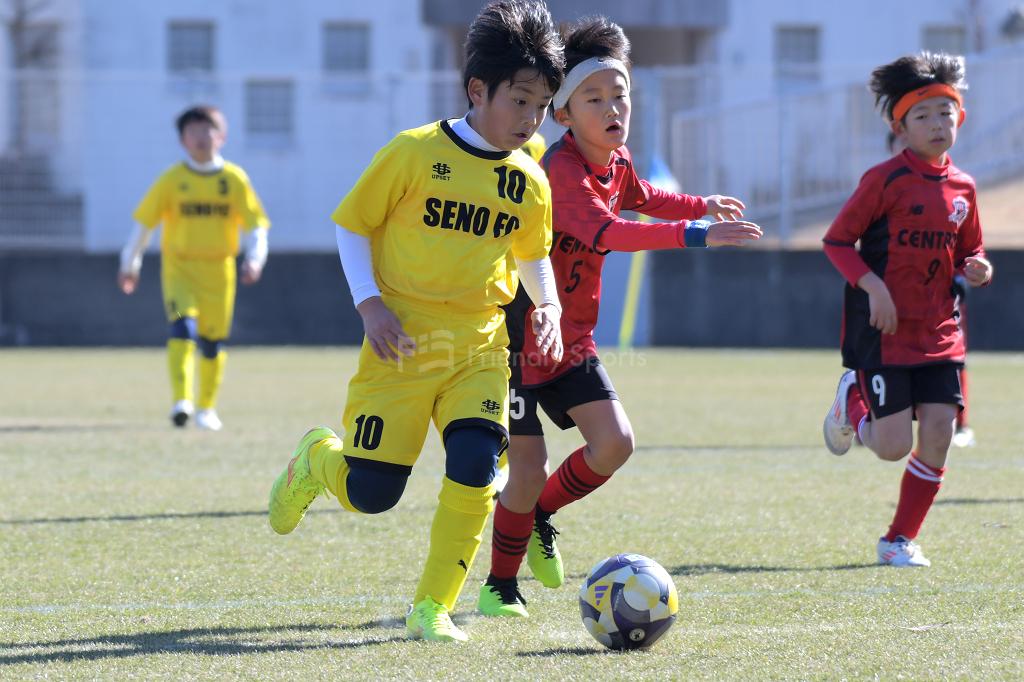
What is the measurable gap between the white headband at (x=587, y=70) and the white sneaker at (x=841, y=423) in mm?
1975

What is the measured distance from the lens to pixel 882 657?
4.21 meters

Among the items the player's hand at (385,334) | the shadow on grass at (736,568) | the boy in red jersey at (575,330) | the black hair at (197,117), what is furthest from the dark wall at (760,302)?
the player's hand at (385,334)

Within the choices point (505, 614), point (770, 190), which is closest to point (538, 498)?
point (505, 614)

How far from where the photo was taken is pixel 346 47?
32.1 metres

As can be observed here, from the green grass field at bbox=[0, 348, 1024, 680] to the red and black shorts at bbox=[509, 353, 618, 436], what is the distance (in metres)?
0.58

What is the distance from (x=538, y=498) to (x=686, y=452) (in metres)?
4.08

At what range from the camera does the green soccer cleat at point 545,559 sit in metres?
5.30

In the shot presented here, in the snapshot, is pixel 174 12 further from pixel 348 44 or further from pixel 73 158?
pixel 73 158

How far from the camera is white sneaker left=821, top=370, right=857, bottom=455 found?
6621 mm

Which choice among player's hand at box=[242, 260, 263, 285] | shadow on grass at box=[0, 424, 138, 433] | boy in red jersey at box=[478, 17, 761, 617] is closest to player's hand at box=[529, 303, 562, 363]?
boy in red jersey at box=[478, 17, 761, 617]

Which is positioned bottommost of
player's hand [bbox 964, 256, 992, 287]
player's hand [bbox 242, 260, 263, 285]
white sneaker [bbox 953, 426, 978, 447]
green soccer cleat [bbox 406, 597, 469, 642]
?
white sneaker [bbox 953, 426, 978, 447]

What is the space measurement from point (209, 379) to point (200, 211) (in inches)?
48.2

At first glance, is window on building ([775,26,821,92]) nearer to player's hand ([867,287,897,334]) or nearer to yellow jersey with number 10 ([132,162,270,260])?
yellow jersey with number 10 ([132,162,270,260])

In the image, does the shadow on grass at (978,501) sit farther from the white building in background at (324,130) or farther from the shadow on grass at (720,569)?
the white building in background at (324,130)
